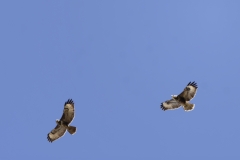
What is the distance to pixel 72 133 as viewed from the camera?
955 inches

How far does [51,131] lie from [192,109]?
286 inches

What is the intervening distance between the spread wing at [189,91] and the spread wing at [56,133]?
20.7 feet

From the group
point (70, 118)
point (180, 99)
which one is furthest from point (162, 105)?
point (70, 118)

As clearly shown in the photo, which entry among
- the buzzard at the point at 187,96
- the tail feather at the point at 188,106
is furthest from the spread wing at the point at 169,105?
the tail feather at the point at 188,106

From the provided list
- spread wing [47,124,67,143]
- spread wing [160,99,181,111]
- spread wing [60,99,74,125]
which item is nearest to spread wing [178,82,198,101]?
spread wing [160,99,181,111]

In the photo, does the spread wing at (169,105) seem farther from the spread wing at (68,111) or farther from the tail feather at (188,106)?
the spread wing at (68,111)

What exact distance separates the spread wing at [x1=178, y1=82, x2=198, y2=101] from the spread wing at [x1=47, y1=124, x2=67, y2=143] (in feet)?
20.7

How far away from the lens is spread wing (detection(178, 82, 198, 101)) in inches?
969

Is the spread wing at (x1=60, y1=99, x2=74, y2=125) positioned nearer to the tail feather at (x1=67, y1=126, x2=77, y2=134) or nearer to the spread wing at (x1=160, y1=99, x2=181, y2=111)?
the tail feather at (x1=67, y1=126, x2=77, y2=134)

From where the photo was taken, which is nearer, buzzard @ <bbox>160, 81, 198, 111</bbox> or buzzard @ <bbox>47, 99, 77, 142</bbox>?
buzzard @ <bbox>47, 99, 77, 142</bbox>

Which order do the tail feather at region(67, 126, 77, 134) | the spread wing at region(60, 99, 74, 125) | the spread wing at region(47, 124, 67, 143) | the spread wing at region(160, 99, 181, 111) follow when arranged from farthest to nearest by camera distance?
the spread wing at region(160, 99, 181, 111) < the spread wing at region(47, 124, 67, 143) < the spread wing at region(60, 99, 74, 125) < the tail feather at region(67, 126, 77, 134)

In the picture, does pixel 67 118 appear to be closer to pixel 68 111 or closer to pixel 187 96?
pixel 68 111

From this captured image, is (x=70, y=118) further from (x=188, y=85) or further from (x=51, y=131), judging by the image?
(x=188, y=85)

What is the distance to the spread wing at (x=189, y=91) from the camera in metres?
24.6
